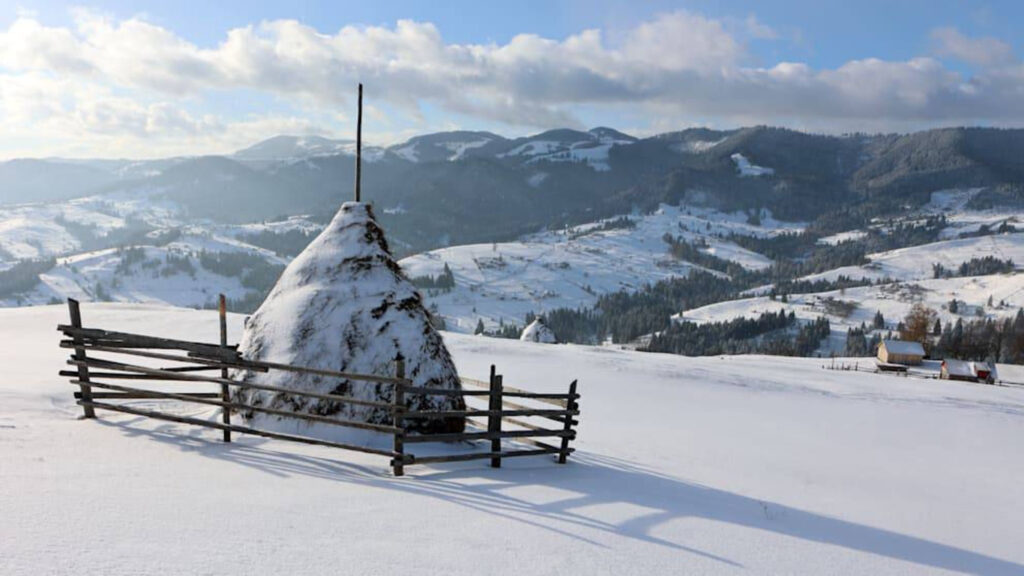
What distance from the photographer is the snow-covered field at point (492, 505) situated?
5539 mm

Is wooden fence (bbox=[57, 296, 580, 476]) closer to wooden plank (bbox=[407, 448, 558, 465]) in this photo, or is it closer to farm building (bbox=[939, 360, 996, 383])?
wooden plank (bbox=[407, 448, 558, 465])

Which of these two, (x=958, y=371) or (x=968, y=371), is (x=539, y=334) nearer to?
(x=958, y=371)

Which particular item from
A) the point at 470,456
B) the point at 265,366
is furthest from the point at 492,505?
the point at 265,366

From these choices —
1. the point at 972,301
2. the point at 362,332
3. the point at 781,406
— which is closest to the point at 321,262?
the point at 362,332

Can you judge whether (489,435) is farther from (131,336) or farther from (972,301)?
(972,301)

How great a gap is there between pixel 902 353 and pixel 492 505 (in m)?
84.0

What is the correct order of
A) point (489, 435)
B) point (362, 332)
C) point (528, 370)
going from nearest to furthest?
point (489, 435) < point (362, 332) < point (528, 370)

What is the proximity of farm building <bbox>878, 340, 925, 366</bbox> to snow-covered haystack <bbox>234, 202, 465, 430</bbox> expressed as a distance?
81.0 metres

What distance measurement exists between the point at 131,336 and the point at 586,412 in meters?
13.5

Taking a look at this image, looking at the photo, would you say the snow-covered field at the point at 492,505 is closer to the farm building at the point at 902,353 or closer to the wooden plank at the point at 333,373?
the wooden plank at the point at 333,373

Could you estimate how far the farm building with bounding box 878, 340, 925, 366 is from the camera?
245 feet

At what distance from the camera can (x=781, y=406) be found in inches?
942

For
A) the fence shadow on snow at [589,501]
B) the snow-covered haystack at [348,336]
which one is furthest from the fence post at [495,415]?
the snow-covered haystack at [348,336]

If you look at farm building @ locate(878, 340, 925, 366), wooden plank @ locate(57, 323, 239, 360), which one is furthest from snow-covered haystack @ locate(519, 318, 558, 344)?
farm building @ locate(878, 340, 925, 366)
